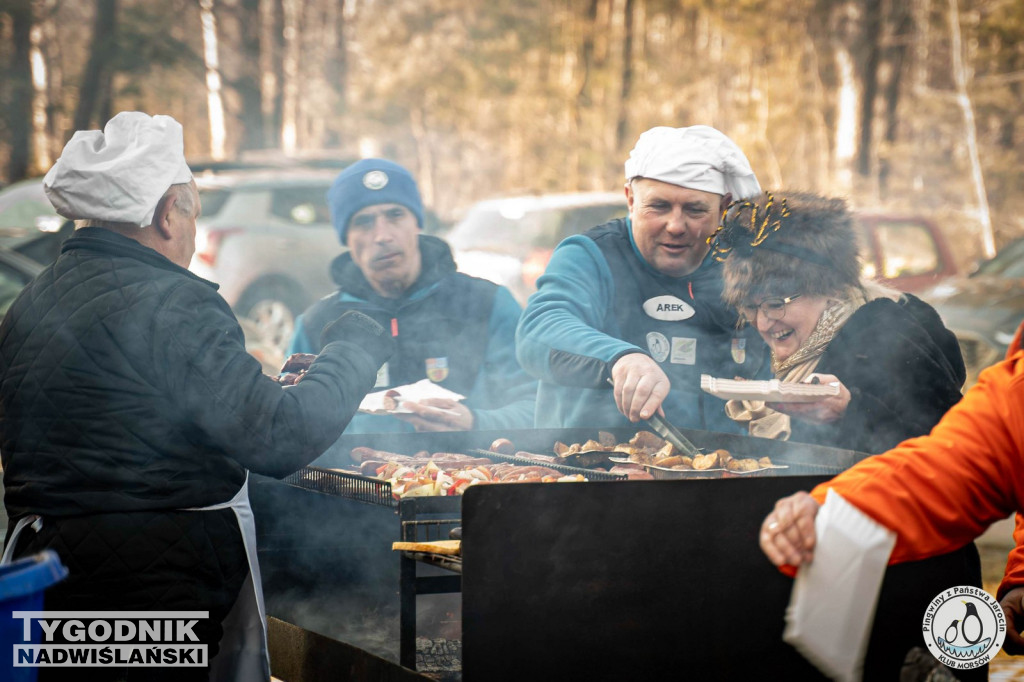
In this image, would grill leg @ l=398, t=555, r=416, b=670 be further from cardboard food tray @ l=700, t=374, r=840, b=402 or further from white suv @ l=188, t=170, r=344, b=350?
white suv @ l=188, t=170, r=344, b=350

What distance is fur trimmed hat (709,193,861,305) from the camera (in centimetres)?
323

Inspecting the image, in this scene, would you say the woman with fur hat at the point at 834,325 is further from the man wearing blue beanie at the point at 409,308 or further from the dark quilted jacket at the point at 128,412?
the dark quilted jacket at the point at 128,412

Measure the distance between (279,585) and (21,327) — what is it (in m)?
1.41

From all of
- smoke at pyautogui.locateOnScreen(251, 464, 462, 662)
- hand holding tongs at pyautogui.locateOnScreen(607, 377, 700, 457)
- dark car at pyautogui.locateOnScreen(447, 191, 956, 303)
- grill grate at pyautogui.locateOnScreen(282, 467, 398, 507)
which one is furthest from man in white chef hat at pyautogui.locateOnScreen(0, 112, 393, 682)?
dark car at pyautogui.locateOnScreen(447, 191, 956, 303)

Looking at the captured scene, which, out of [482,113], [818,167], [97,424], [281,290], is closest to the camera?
[97,424]

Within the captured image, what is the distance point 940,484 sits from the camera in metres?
1.91

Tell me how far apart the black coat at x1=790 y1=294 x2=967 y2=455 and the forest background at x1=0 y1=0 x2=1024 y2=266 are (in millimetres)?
12479

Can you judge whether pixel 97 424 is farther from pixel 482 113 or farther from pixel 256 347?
pixel 482 113

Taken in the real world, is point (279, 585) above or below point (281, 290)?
below

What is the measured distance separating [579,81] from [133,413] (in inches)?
1049

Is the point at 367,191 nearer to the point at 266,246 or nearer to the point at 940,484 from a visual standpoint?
the point at 940,484

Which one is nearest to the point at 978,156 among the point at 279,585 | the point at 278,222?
the point at 278,222

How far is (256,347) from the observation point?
9.68m

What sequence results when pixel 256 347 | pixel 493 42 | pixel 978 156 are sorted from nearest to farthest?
pixel 256 347, pixel 978 156, pixel 493 42
